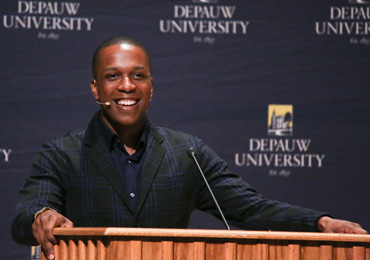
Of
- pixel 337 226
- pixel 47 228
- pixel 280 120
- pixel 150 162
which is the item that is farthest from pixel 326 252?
pixel 280 120

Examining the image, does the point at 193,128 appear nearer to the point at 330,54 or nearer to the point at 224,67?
the point at 224,67

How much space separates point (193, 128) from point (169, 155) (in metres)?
0.98

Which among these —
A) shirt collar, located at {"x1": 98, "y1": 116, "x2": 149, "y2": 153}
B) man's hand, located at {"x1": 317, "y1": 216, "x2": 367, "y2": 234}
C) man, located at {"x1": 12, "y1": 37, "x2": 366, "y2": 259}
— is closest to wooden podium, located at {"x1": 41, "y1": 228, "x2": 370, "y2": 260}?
man's hand, located at {"x1": 317, "y1": 216, "x2": 367, "y2": 234}

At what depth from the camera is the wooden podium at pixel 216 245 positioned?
59.4 inches

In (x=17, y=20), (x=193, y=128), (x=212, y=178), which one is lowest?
(x=212, y=178)

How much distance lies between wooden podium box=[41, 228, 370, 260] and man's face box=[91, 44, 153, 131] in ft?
2.31

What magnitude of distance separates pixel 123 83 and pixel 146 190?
380 mm

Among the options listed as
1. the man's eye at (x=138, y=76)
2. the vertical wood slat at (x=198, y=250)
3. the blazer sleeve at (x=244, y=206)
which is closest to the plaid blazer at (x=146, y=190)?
the blazer sleeve at (x=244, y=206)

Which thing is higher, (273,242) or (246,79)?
(246,79)

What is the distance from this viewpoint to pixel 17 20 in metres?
3.20

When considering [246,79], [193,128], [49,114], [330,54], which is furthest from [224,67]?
[49,114]

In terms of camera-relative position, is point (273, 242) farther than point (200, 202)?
No

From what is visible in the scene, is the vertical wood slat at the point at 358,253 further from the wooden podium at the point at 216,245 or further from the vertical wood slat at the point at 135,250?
the vertical wood slat at the point at 135,250

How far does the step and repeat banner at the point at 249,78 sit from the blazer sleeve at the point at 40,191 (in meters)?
1.08
